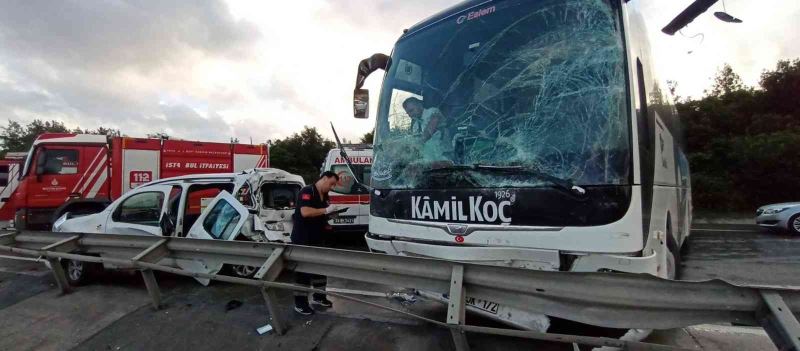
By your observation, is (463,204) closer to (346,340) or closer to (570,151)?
(570,151)

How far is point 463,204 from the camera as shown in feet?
10.9

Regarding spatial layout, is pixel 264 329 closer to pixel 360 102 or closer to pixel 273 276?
pixel 273 276

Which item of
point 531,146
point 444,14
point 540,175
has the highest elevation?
point 444,14

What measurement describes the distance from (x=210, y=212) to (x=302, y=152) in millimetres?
29567

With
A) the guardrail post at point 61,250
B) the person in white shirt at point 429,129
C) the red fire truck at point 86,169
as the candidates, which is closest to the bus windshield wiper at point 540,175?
the person in white shirt at point 429,129

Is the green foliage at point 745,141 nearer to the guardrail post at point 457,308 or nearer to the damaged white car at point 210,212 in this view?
the damaged white car at point 210,212

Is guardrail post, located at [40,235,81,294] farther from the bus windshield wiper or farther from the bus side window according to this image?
the bus side window

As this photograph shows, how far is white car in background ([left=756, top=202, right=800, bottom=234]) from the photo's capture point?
11.1m

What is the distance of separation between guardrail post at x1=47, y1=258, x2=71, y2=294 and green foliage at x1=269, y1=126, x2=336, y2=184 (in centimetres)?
2516

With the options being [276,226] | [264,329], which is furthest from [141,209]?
[264,329]

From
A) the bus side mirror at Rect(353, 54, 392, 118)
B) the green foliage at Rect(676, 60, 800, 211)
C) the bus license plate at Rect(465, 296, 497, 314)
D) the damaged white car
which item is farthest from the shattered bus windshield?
the green foliage at Rect(676, 60, 800, 211)

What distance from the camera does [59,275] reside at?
5363 millimetres

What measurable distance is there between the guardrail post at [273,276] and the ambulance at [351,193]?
5.72 metres

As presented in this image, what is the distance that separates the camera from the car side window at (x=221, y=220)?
574cm
